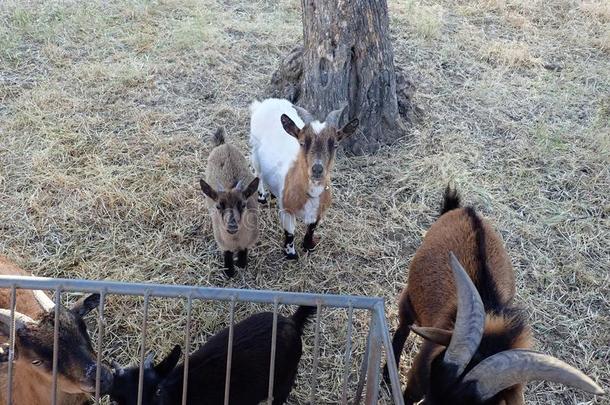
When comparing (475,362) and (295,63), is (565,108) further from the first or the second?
(475,362)

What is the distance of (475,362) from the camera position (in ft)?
8.64

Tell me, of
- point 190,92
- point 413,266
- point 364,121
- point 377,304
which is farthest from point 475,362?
point 190,92

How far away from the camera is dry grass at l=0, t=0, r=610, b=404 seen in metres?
4.52

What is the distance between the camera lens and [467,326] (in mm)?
2604

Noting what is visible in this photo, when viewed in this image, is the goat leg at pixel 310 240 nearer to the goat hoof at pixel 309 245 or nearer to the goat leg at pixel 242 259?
the goat hoof at pixel 309 245

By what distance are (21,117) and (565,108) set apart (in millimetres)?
6165

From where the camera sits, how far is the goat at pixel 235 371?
3080 millimetres

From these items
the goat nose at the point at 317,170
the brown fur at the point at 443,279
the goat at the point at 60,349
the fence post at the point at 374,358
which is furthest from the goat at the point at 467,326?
the goat at the point at 60,349

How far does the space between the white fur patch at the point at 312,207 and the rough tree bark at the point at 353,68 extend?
4.80ft

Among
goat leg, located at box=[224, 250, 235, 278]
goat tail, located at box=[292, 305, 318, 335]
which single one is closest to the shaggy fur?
goat tail, located at box=[292, 305, 318, 335]

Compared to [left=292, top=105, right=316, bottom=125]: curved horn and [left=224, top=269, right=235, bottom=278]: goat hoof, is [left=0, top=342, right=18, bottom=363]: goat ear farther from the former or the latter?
[left=292, top=105, right=316, bottom=125]: curved horn

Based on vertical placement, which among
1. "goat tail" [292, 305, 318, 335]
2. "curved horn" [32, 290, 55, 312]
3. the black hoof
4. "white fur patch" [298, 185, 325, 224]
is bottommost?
the black hoof

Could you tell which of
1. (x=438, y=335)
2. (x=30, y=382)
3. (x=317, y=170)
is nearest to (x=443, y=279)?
(x=438, y=335)

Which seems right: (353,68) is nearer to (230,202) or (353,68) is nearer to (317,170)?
(317,170)
